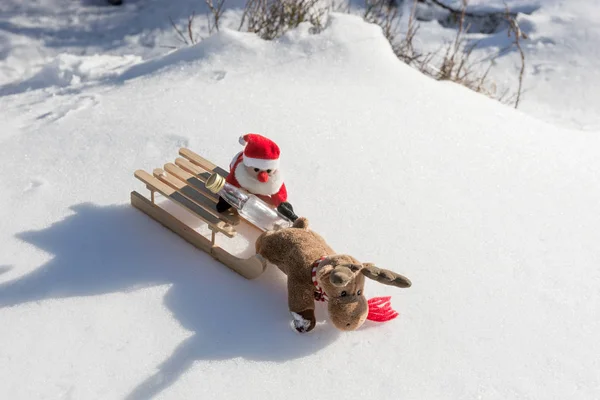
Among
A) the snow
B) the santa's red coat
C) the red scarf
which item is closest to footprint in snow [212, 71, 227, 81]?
the snow

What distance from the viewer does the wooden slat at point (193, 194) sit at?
2.51m

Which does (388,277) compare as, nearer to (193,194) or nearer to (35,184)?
(193,194)

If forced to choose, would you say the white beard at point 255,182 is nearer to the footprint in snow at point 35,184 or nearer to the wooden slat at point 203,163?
the wooden slat at point 203,163

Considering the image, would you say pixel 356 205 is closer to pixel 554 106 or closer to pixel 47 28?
pixel 554 106

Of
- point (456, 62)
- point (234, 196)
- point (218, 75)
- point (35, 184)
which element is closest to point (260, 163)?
point (234, 196)

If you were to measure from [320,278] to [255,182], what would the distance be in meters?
0.51

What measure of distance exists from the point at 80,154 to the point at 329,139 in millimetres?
1185

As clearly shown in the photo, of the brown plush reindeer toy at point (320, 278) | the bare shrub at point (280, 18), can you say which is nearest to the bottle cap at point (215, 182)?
the brown plush reindeer toy at point (320, 278)

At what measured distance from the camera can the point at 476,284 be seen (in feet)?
8.49

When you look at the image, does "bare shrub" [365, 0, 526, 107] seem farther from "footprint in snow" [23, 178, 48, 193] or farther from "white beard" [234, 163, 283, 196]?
"footprint in snow" [23, 178, 48, 193]

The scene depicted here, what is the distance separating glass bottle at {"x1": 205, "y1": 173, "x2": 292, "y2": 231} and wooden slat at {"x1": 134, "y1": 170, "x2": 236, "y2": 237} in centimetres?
9

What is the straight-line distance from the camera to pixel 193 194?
104 inches

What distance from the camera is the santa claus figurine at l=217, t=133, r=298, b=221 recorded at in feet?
8.04

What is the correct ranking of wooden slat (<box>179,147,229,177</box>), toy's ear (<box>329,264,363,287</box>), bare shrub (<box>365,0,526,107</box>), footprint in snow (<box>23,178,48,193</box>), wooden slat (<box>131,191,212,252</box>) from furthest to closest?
bare shrub (<box>365,0,526,107</box>)
footprint in snow (<box>23,178,48,193</box>)
wooden slat (<box>179,147,229,177</box>)
wooden slat (<box>131,191,212,252</box>)
toy's ear (<box>329,264,363,287</box>)
